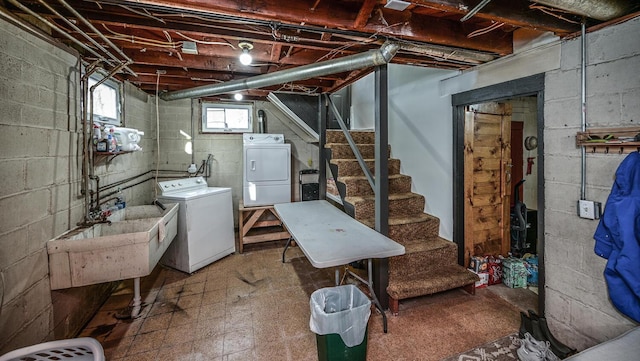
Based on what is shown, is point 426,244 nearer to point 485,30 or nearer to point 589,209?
point 589,209

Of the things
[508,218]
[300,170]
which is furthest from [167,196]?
[508,218]

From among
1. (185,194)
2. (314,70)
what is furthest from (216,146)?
(314,70)

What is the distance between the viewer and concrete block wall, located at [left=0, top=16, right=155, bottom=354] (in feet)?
5.09

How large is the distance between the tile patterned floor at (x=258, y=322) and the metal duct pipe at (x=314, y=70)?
2141 mm

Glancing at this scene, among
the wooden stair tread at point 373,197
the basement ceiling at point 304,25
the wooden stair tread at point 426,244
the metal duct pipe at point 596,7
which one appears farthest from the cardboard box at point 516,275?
the metal duct pipe at point 596,7

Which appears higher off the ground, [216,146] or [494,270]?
[216,146]

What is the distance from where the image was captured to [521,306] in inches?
99.1

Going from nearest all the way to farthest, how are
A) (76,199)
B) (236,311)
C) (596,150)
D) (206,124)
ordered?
(596,150)
(76,199)
(236,311)
(206,124)

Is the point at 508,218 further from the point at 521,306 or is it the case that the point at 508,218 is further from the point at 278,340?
the point at 278,340

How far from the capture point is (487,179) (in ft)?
10.2

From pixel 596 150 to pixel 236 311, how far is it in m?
3.02

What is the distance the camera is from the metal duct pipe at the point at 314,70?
2.05 m

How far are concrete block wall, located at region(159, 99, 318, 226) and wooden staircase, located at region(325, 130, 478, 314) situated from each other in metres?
1.33

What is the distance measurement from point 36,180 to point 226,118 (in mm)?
2998
